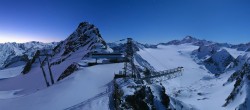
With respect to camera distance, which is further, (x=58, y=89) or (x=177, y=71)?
(x=177, y=71)

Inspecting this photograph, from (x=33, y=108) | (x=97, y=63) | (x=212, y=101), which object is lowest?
(x=212, y=101)

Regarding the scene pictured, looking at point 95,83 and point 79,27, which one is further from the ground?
point 79,27

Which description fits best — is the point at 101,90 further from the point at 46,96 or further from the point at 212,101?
the point at 212,101

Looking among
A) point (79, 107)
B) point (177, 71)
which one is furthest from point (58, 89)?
point (177, 71)

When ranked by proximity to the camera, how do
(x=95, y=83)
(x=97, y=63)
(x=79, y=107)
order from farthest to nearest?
1. (x=97, y=63)
2. (x=95, y=83)
3. (x=79, y=107)

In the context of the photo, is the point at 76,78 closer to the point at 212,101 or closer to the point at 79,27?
the point at 79,27

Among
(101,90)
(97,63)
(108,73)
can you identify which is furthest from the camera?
(97,63)
